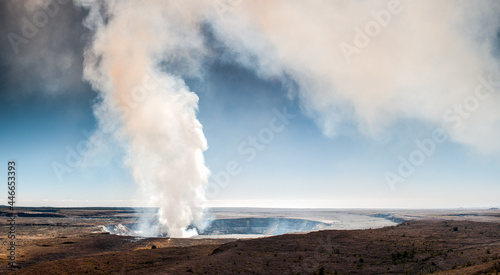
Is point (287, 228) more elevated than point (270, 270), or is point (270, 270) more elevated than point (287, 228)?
point (270, 270)

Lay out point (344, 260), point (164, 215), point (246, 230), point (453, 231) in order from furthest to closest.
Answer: point (246, 230)
point (164, 215)
point (453, 231)
point (344, 260)

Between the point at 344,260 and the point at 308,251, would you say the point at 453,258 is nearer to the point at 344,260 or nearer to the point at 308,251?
the point at 344,260

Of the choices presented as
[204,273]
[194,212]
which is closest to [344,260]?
[204,273]

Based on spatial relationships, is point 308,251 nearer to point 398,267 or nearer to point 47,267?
point 398,267

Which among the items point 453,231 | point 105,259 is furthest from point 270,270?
point 453,231

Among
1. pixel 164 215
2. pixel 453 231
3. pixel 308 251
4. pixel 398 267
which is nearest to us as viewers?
pixel 398 267

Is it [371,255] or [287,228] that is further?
[287,228]

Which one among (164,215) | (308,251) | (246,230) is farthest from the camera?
(246,230)

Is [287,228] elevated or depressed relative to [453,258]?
depressed

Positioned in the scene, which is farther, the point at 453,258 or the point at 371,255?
the point at 371,255
